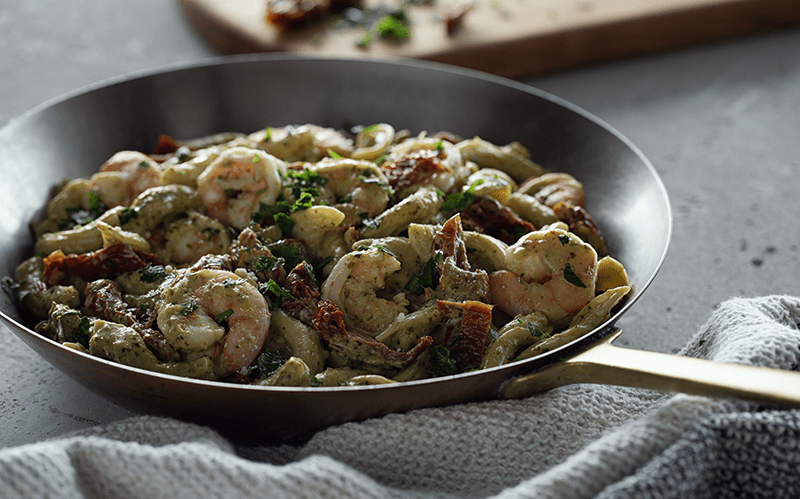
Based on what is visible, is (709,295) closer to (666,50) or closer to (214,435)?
(214,435)

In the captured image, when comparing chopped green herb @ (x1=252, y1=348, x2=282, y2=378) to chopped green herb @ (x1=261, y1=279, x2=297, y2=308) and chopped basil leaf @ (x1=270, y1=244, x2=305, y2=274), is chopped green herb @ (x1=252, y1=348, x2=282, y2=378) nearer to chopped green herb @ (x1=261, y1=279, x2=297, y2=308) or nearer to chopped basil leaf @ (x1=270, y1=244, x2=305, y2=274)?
chopped green herb @ (x1=261, y1=279, x2=297, y2=308)

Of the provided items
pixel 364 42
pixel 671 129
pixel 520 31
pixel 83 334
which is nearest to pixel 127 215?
pixel 83 334

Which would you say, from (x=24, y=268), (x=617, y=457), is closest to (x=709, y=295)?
(x=617, y=457)

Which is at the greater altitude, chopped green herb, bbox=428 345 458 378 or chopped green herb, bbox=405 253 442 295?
chopped green herb, bbox=405 253 442 295

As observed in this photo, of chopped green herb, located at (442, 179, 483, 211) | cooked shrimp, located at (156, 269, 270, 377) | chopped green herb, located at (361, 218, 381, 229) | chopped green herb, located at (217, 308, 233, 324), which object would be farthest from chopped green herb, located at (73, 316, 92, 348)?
chopped green herb, located at (442, 179, 483, 211)

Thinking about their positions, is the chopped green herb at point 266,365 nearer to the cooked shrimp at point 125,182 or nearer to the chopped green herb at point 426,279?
the chopped green herb at point 426,279

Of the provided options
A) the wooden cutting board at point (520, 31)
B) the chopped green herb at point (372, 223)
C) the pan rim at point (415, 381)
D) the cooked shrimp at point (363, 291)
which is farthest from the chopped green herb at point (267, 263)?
the wooden cutting board at point (520, 31)
